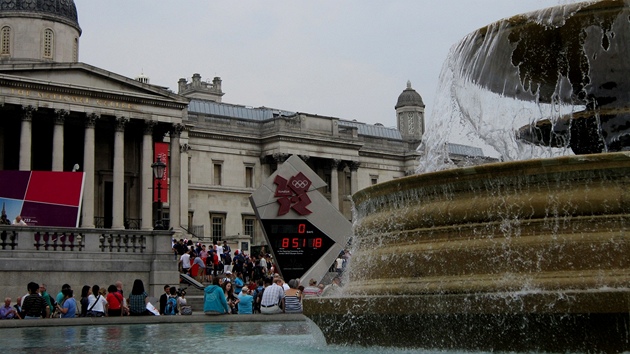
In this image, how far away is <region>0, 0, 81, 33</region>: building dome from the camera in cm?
4916

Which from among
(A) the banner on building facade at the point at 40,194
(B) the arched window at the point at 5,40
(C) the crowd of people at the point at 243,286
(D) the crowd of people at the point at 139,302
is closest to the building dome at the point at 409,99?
(B) the arched window at the point at 5,40

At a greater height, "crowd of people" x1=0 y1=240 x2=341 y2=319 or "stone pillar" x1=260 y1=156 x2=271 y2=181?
"stone pillar" x1=260 y1=156 x2=271 y2=181

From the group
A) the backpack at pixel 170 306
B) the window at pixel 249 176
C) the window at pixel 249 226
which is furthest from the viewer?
the window at pixel 249 176

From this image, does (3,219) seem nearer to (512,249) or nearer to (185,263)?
(185,263)

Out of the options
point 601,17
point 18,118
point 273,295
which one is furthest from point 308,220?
point 18,118

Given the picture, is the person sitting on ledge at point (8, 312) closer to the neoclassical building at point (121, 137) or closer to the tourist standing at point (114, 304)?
the tourist standing at point (114, 304)

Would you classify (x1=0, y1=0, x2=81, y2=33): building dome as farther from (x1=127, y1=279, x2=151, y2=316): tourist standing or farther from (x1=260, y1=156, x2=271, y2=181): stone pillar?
(x1=127, y1=279, x2=151, y2=316): tourist standing

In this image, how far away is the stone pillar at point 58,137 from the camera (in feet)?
152

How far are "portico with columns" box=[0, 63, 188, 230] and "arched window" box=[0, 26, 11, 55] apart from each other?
4.58 meters

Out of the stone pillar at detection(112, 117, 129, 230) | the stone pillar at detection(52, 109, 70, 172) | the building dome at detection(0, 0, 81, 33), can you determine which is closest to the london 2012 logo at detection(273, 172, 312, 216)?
the stone pillar at detection(112, 117, 129, 230)

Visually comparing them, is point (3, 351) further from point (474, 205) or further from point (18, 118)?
point (18, 118)

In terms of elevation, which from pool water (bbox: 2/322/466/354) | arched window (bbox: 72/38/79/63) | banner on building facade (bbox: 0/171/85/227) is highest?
arched window (bbox: 72/38/79/63)

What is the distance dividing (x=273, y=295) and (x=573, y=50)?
950 centimetres

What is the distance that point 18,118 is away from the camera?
46500 millimetres
